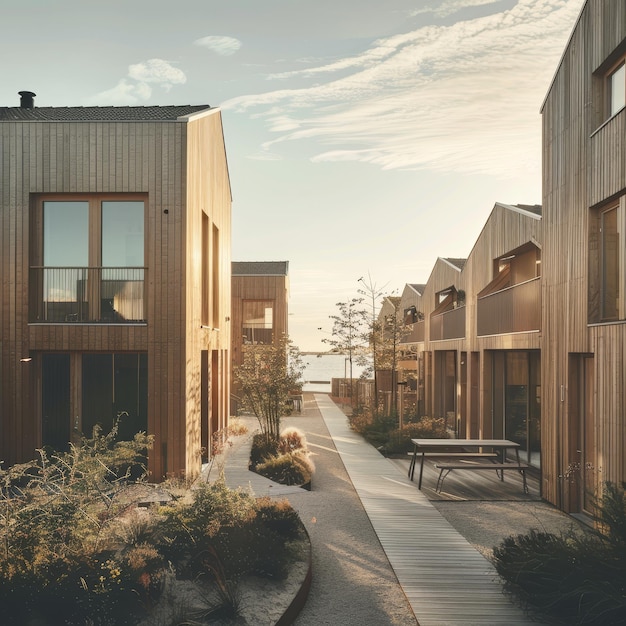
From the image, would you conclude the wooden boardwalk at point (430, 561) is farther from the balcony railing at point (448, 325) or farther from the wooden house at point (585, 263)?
the balcony railing at point (448, 325)

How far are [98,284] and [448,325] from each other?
1132 centimetres

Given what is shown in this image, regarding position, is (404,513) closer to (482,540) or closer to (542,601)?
(482,540)

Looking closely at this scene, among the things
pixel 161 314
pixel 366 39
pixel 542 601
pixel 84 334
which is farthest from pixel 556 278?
pixel 84 334

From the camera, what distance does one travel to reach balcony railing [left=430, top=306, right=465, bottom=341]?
1783cm

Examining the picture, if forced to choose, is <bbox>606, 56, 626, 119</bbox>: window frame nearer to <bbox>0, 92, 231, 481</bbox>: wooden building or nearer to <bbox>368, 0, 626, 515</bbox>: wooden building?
<bbox>368, 0, 626, 515</bbox>: wooden building

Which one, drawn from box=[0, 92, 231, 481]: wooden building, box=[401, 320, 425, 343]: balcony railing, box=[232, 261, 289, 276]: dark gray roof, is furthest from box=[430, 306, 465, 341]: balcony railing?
box=[232, 261, 289, 276]: dark gray roof

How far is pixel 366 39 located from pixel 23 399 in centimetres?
836

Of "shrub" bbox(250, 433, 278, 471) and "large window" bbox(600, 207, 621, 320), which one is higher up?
"large window" bbox(600, 207, 621, 320)

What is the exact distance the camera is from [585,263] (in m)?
8.84

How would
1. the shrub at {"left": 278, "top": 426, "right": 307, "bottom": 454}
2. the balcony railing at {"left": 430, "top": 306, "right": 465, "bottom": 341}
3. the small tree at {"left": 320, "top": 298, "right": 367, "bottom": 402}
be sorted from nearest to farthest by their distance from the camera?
1. the shrub at {"left": 278, "top": 426, "right": 307, "bottom": 454}
2. the balcony railing at {"left": 430, "top": 306, "right": 465, "bottom": 341}
3. the small tree at {"left": 320, "top": 298, "right": 367, "bottom": 402}

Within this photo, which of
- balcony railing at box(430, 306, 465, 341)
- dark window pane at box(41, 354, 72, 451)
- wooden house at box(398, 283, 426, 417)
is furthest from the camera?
wooden house at box(398, 283, 426, 417)

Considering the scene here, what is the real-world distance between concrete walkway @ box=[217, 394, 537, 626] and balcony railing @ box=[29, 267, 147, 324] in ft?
12.0

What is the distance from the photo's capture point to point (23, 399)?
436 inches

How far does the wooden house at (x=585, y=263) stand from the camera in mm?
7961
